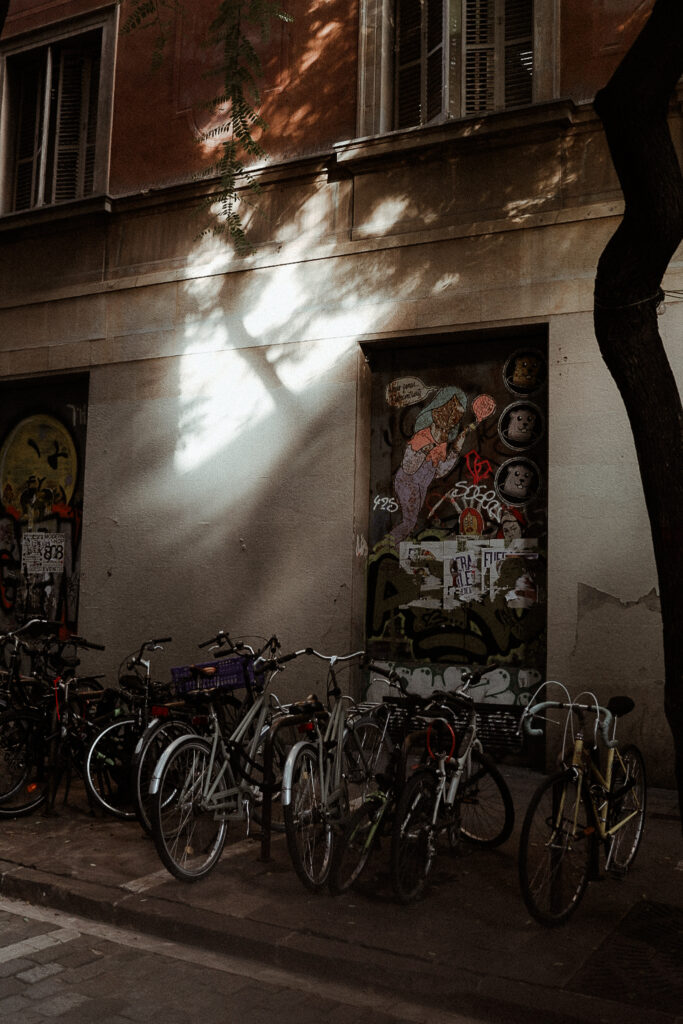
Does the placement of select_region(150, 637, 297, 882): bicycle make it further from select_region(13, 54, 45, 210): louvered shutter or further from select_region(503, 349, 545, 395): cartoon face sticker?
select_region(13, 54, 45, 210): louvered shutter

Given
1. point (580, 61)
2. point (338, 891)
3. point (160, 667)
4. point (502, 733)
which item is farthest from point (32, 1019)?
point (580, 61)

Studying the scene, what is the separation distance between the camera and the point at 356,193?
888cm

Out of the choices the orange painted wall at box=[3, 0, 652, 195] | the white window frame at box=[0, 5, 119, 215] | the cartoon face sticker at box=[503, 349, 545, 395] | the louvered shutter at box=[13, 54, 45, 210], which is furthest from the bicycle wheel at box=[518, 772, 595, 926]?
the louvered shutter at box=[13, 54, 45, 210]

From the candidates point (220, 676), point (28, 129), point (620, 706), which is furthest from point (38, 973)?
point (28, 129)

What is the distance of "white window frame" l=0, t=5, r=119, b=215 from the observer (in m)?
10.4

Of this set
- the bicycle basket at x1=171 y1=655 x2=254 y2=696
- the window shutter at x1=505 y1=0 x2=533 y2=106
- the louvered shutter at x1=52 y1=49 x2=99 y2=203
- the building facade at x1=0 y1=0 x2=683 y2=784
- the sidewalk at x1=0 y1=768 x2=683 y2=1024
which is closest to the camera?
the sidewalk at x1=0 y1=768 x2=683 y2=1024

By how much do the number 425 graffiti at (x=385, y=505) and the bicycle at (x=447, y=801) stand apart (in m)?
2.79

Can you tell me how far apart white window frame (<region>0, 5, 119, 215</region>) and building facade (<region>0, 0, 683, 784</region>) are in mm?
52

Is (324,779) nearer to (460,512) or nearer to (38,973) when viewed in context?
(38,973)

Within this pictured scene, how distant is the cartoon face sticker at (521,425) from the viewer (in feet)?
27.1

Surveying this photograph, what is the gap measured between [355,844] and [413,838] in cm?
33

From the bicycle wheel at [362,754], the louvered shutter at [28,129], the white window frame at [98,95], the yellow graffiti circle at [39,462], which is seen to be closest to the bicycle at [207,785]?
the bicycle wheel at [362,754]

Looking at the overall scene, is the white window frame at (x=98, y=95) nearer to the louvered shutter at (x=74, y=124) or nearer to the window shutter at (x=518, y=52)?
the louvered shutter at (x=74, y=124)

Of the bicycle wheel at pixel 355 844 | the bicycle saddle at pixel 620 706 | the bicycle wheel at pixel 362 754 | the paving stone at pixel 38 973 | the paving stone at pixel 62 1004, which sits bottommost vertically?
the paving stone at pixel 38 973
